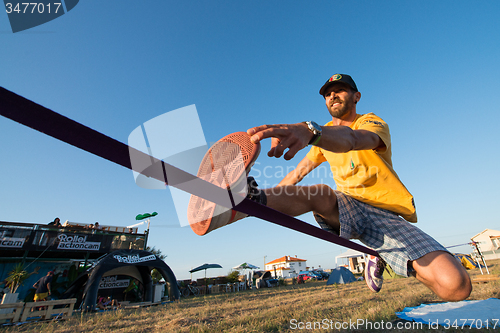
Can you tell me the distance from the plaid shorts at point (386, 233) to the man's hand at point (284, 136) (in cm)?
118

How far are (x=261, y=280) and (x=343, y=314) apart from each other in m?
14.5

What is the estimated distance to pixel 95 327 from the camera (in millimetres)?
4469

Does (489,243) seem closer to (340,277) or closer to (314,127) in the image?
(340,277)

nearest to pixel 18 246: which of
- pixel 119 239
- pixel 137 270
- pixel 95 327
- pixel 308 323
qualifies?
pixel 119 239

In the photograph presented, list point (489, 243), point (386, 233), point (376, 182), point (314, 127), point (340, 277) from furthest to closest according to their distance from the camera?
point (489, 243)
point (340, 277)
point (376, 182)
point (386, 233)
point (314, 127)

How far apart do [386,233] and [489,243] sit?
Answer: 42697 mm

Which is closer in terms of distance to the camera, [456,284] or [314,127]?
[314,127]

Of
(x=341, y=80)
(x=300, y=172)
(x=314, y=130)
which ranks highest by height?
(x=341, y=80)

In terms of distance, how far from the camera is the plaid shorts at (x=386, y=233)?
200cm

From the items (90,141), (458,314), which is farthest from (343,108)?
(458,314)

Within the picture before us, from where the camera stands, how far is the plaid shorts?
6.57ft

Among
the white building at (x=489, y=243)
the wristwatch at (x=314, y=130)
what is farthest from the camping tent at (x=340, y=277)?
the white building at (x=489, y=243)

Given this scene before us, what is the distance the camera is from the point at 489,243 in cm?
3100

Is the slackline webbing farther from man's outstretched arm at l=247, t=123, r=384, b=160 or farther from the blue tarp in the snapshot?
the blue tarp
